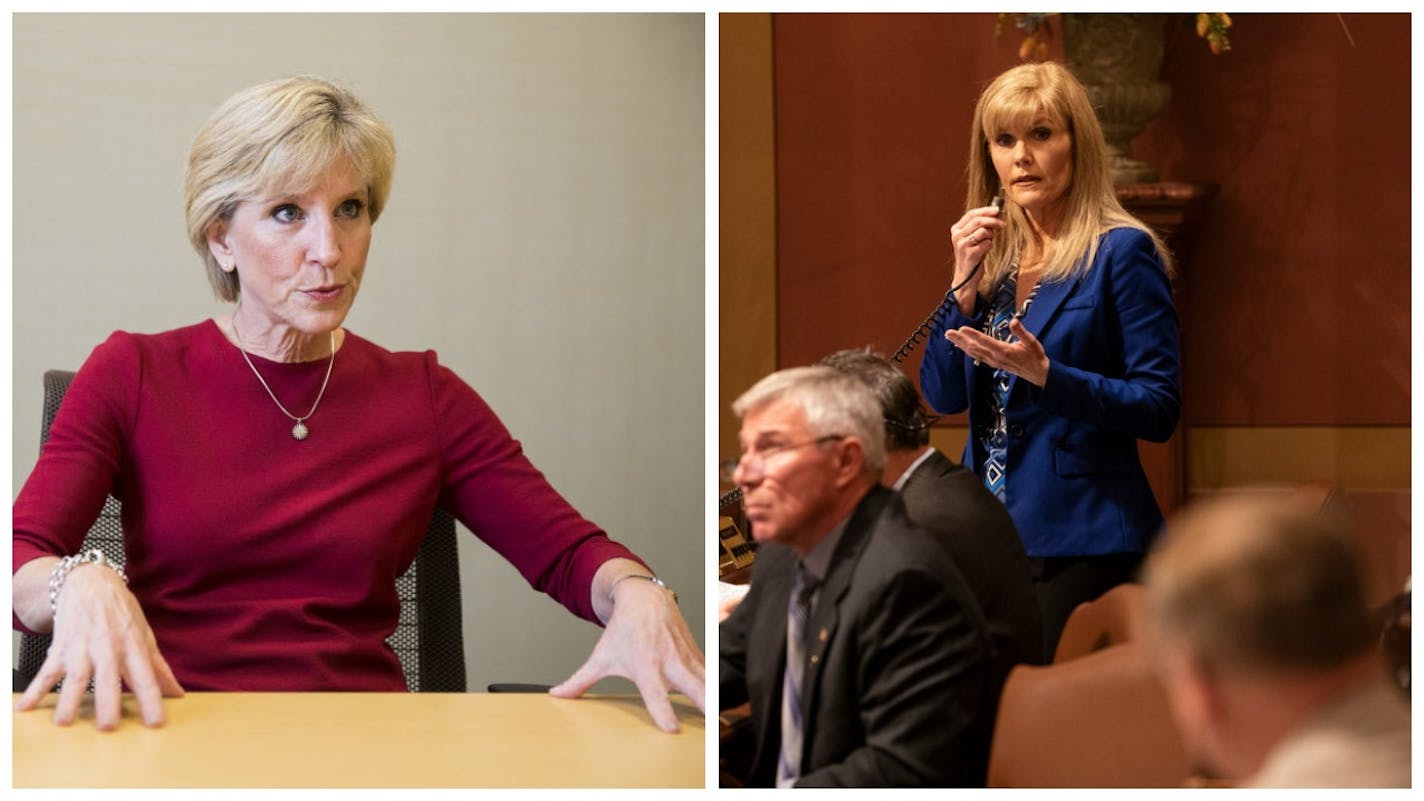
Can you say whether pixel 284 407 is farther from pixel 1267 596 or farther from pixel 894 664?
pixel 1267 596

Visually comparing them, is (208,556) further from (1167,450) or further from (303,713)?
(1167,450)

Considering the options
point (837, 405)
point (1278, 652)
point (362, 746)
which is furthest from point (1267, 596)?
point (362, 746)

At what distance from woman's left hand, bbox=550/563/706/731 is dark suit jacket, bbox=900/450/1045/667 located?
347 millimetres

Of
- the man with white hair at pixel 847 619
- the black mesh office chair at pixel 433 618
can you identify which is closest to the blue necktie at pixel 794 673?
the man with white hair at pixel 847 619

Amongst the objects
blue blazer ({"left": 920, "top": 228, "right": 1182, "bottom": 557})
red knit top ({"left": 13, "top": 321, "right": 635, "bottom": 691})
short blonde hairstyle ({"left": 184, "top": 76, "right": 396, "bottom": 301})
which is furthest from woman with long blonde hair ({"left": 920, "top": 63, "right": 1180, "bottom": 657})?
short blonde hairstyle ({"left": 184, "top": 76, "right": 396, "bottom": 301})

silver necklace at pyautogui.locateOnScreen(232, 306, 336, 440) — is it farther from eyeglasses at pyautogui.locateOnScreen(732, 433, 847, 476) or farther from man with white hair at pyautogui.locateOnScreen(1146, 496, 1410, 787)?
man with white hair at pyautogui.locateOnScreen(1146, 496, 1410, 787)

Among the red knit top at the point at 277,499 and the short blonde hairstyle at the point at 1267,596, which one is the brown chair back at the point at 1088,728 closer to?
the short blonde hairstyle at the point at 1267,596

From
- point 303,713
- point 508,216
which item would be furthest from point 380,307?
point 303,713

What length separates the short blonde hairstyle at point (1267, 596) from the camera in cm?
107

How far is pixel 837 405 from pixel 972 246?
0.23m

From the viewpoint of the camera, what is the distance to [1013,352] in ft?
4.91

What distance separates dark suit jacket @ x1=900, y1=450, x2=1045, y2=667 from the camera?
4.83ft

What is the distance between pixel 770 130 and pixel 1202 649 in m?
0.82

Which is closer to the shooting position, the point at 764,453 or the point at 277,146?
the point at 764,453
